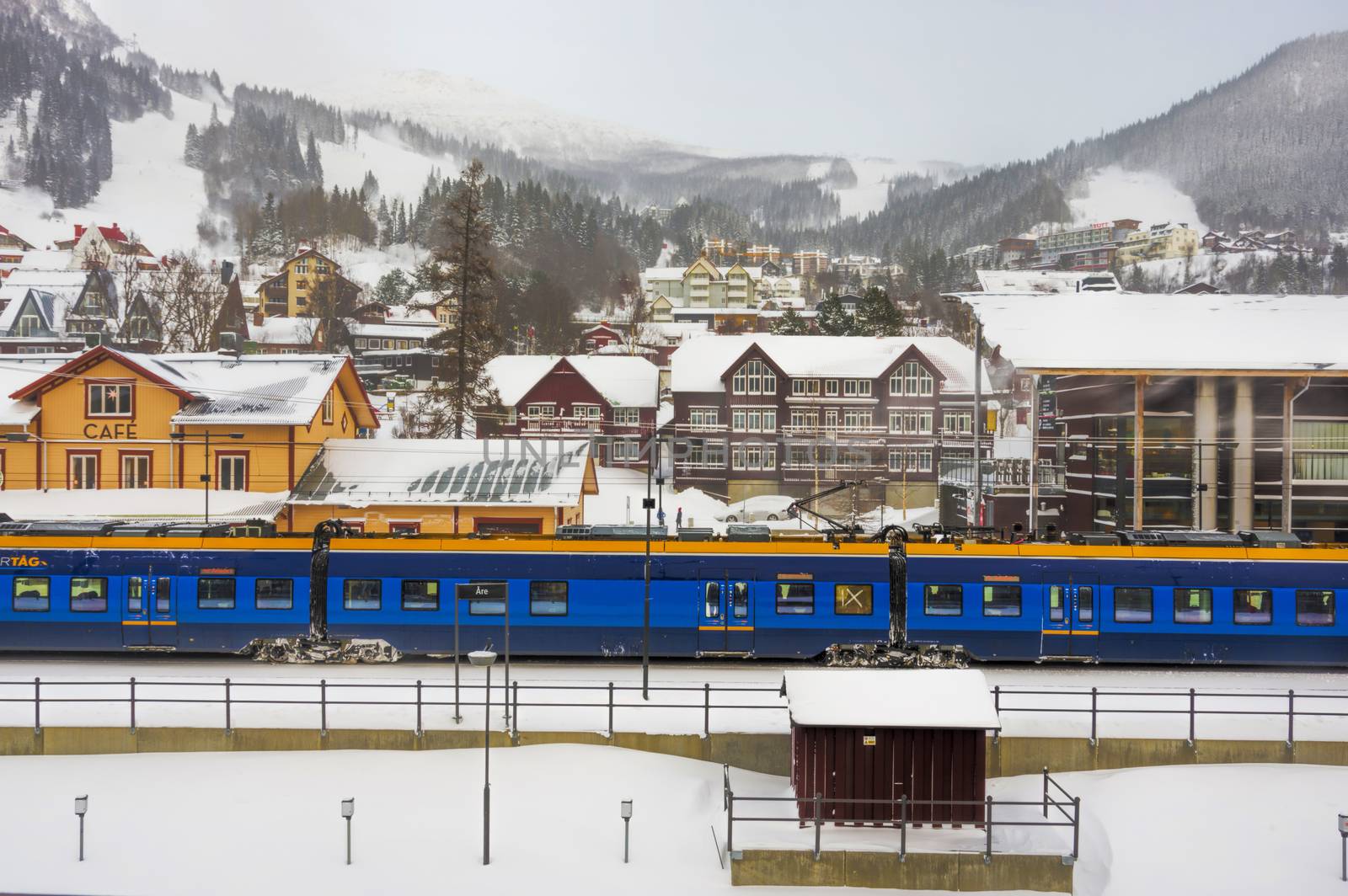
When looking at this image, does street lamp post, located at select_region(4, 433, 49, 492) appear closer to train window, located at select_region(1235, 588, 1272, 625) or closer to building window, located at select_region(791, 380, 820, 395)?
building window, located at select_region(791, 380, 820, 395)

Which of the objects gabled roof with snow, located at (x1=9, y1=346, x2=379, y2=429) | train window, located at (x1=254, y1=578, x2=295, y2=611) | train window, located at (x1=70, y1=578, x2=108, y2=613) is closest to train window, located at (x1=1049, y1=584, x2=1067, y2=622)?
train window, located at (x1=254, y1=578, x2=295, y2=611)

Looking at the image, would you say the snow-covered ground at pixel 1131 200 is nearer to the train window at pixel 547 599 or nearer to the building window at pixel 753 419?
the building window at pixel 753 419

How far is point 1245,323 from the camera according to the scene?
38.6 m

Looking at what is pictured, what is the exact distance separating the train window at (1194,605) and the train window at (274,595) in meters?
21.4

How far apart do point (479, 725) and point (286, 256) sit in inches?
3463

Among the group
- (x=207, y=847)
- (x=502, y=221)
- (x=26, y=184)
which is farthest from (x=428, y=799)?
(x=26, y=184)

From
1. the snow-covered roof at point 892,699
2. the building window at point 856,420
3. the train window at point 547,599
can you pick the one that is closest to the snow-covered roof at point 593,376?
the building window at point 856,420

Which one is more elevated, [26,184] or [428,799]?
[26,184]

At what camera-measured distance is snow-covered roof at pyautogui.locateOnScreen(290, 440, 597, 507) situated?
115ft

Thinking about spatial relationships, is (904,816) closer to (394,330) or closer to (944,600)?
(944,600)

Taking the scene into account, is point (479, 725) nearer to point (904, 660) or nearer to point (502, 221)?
point (904, 660)

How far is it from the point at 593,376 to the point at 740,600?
28995 millimetres

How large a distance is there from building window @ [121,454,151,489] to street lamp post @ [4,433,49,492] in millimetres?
3119

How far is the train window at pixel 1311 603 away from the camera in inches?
917
